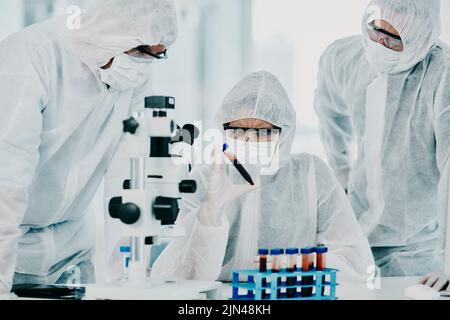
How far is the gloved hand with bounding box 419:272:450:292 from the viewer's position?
1900 mm

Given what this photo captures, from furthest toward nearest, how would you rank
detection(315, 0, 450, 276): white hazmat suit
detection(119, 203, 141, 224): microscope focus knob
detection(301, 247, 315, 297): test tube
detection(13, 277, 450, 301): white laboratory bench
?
detection(315, 0, 450, 276): white hazmat suit
detection(13, 277, 450, 301): white laboratory bench
detection(301, 247, 315, 297): test tube
detection(119, 203, 141, 224): microscope focus knob

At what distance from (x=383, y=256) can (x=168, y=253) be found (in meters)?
0.70

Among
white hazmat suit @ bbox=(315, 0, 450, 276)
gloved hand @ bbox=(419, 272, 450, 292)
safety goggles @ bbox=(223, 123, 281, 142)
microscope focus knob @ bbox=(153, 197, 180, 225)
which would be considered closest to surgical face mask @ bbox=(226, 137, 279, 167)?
safety goggles @ bbox=(223, 123, 281, 142)

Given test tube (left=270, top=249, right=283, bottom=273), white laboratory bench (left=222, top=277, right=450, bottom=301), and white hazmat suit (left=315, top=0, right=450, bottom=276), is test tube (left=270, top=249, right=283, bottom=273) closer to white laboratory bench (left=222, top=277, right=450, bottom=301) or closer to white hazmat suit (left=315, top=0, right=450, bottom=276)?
white laboratory bench (left=222, top=277, right=450, bottom=301)

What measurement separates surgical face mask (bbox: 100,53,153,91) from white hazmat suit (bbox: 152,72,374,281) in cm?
26

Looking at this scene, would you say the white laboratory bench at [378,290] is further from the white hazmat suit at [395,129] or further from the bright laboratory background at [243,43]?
the bright laboratory background at [243,43]

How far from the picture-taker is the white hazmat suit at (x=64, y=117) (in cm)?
187

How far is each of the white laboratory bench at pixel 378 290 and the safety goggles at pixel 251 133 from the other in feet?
1.44

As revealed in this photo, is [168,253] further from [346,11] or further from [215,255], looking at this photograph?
[346,11]

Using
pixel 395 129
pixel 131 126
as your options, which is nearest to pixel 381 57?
pixel 395 129

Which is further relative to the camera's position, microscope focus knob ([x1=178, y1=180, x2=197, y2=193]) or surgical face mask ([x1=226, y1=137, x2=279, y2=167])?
surgical face mask ([x1=226, y1=137, x2=279, y2=167])

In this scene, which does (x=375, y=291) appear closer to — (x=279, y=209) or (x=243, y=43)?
(x=279, y=209)

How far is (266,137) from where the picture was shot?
2.02m
